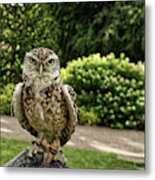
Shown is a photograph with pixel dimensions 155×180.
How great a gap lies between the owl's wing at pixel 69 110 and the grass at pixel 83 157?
8cm

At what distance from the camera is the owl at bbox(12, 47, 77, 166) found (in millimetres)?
3488

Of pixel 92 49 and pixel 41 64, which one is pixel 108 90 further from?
pixel 41 64

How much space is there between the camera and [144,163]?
3.37 m

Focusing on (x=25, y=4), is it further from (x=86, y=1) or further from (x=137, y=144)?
(x=137, y=144)

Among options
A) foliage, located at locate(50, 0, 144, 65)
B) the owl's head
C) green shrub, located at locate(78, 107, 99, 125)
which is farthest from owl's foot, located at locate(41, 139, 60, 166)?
foliage, located at locate(50, 0, 144, 65)

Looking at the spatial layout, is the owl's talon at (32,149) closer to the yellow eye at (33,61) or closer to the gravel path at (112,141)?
the gravel path at (112,141)

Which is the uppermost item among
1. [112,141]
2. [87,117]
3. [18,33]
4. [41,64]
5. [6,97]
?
[18,33]

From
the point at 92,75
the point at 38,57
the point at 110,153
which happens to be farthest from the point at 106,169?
the point at 38,57

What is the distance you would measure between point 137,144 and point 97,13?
33.2 inches

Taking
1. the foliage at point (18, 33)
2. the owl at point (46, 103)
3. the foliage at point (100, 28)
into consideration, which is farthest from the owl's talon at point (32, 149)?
the foliage at point (100, 28)

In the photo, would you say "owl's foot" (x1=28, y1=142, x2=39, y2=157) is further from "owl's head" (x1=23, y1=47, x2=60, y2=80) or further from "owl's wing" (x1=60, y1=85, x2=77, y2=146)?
"owl's head" (x1=23, y1=47, x2=60, y2=80)

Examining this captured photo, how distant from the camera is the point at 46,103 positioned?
11.5 ft

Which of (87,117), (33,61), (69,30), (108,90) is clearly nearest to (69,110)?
(87,117)

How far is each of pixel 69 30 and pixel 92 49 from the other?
0.19m
